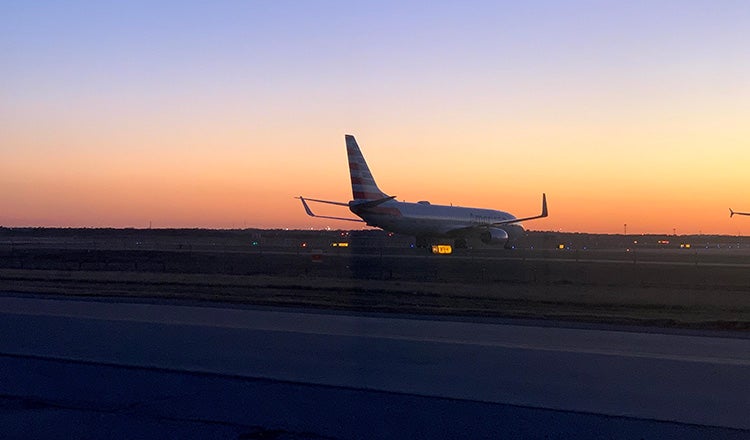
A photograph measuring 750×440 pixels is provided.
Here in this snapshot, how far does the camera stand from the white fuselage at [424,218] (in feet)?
192

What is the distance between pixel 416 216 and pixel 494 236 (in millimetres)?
7660

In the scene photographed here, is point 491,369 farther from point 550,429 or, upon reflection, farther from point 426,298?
point 426,298

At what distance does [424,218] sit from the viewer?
61.2 meters

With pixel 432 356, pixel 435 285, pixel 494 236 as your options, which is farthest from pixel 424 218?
pixel 432 356

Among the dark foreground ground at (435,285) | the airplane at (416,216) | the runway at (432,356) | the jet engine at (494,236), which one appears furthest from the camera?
the jet engine at (494,236)

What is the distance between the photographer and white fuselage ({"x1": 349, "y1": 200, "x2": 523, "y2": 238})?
58562 millimetres

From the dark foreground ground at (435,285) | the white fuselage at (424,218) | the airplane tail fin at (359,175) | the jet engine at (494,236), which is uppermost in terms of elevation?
the airplane tail fin at (359,175)

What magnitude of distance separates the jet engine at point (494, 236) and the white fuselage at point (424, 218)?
0.93 meters

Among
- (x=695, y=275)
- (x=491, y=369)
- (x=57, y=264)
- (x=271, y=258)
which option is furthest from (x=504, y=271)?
(x=491, y=369)

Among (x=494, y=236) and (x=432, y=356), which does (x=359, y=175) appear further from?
(x=432, y=356)

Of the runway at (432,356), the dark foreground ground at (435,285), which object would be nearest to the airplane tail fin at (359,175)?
the dark foreground ground at (435,285)

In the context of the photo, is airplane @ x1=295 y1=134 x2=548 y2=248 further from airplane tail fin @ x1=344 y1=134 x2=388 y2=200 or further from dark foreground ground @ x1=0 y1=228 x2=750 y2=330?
dark foreground ground @ x1=0 y1=228 x2=750 y2=330

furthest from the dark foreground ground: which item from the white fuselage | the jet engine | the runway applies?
the jet engine

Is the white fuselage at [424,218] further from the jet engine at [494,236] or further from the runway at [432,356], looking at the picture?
the runway at [432,356]
